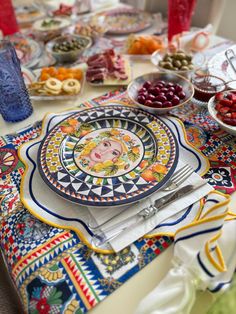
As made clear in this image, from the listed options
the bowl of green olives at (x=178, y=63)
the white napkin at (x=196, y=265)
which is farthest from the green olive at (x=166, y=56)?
the white napkin at (x=196, y=265)

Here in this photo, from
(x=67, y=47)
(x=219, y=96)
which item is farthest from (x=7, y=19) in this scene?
(x=219, y=96)

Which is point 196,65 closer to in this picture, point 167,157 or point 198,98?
point 198,98

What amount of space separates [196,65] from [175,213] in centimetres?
60

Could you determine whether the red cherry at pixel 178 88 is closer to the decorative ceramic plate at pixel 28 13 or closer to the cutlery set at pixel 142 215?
the cutlery set at pixel 142 215

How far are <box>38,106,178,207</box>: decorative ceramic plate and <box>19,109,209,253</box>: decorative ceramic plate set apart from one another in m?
0.02

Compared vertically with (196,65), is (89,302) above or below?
below

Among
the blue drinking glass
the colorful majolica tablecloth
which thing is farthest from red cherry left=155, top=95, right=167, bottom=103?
the blue drinking glass

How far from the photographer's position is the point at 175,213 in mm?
541

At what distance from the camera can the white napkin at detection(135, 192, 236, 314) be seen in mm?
402

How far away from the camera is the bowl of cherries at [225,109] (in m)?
0.66

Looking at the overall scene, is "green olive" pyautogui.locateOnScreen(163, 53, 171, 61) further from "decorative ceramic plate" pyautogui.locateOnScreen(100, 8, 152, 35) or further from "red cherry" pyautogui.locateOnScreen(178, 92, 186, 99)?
"decorative ceramic plate" pyautogui.locateOnScreen(100, 8, 152, 35)

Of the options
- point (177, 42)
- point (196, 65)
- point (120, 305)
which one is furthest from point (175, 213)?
point (177, 42)

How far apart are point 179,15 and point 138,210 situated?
0.81m

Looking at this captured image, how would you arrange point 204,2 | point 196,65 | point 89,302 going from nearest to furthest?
point 89,302
point 196,65
point 204,2
